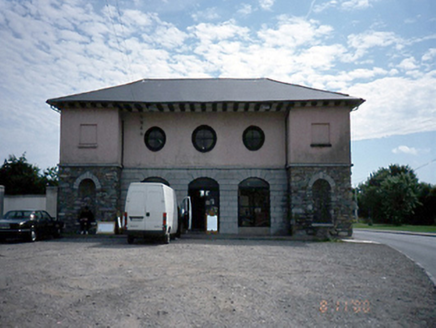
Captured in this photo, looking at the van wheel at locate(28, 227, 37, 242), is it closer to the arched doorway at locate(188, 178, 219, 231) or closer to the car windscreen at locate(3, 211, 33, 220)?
the car windscreen at locate(3, 211, 33, 220)

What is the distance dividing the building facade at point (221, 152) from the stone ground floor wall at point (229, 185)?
0.05 m

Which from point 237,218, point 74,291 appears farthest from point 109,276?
point 237,218

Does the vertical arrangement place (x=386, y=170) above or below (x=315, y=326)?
above

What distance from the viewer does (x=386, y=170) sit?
242 ft

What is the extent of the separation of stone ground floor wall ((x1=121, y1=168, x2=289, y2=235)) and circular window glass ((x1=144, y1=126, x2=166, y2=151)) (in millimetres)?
1367

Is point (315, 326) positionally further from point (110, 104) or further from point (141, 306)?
point (110, 104)

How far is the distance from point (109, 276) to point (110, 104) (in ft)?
47.0

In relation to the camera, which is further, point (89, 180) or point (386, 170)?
point (386, 170)

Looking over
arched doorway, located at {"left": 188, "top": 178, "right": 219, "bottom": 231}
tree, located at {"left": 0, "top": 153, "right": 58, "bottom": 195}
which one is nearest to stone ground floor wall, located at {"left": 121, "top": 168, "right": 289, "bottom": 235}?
arched doorway, located at {"left": 188, "top": 178, "right": 219, "bottom": 231}

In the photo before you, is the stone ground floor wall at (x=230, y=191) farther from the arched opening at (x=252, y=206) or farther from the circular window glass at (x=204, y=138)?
the circular window glass at (x=204, y=138)

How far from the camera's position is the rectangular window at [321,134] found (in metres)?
21.5

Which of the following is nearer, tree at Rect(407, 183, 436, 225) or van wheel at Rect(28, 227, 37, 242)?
van wheel at Rect(28, 227, 37, 242)

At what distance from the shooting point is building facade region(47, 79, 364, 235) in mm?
21125

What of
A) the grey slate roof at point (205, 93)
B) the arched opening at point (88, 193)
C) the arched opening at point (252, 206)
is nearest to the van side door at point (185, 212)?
the arched opening at point (252, 206)
